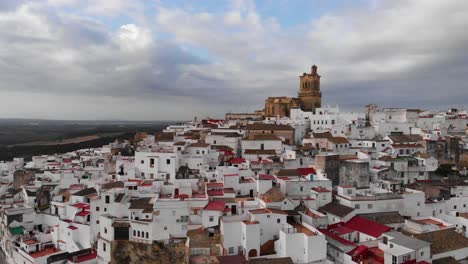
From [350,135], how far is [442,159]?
977 cm

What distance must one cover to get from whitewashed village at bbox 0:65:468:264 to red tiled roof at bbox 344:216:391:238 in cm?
10

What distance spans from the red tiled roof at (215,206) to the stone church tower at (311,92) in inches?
1663

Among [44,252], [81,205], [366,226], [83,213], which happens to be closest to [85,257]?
[83,213]

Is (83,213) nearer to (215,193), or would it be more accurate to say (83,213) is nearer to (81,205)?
(81,205)

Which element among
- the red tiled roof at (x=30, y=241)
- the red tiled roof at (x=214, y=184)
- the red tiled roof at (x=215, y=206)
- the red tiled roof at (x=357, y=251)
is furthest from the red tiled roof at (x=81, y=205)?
the red tiled roof at (x=357, y=251)

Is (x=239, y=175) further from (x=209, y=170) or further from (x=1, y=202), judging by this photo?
(x=1, y=202)

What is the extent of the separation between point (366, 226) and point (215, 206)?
9.14 metres

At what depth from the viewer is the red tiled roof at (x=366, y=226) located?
2122 centimetres

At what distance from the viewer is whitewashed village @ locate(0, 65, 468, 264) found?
20.2 metres

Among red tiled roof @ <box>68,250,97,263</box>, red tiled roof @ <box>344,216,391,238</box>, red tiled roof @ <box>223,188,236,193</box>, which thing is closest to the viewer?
red tiled roof @ <box>344,216,391,238</box>

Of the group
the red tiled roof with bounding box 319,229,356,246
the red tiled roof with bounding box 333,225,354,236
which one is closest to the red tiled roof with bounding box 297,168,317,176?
the red tiled roof with bounding box 333,225,354,236

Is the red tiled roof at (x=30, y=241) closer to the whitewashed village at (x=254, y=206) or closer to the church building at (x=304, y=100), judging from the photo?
the whitewashed village at (x=254, y=206)

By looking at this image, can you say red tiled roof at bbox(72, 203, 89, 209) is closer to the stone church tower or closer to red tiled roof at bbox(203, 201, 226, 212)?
red tiled roof at bbox(203, 201, 226, 212)

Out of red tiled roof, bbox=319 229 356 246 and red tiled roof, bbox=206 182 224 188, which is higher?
red tiled roof, bbox=206 182 224 188
